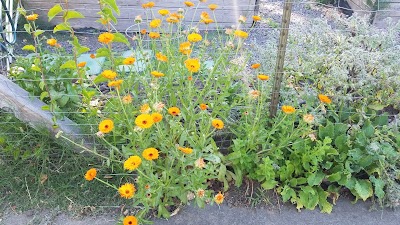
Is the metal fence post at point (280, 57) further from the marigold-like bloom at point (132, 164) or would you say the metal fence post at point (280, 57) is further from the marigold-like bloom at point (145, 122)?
the marigold-like bloom at point (132, 164)

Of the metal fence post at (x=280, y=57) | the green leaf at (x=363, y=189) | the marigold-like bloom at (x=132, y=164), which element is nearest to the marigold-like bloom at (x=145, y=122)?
the marigold-like bloom at (x=132, y=164)

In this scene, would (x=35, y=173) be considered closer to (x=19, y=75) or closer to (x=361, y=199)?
(x=19, y=75)

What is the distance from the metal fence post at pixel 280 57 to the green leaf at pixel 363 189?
0.71 metres

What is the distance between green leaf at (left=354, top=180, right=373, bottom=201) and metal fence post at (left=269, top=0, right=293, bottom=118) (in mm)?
711

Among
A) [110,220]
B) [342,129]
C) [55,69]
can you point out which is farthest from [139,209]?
[342,129]

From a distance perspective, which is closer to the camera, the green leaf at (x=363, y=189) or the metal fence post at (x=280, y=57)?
the metal fence post at (x=280, y=57)

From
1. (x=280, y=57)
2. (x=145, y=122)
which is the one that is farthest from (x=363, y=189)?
(x=145, y=122)

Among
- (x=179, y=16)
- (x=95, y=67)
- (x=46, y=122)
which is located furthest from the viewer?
(x=95, y=67)

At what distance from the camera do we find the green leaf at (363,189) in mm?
2494

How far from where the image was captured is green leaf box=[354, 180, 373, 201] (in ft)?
8.18

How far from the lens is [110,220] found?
8.03 ft

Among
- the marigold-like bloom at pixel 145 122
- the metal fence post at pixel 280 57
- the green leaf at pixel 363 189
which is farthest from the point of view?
the green leaf at pixel 363 189

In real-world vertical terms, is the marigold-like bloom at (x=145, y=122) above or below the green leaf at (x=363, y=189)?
above

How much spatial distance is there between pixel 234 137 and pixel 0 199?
5.26ft
